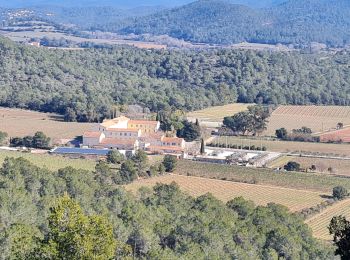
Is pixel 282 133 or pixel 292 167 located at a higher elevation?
pixel 282 133

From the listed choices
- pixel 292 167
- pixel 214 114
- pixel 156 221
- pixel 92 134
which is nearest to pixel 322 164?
pixel 292 167

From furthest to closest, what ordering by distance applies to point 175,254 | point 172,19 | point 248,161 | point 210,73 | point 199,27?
point 172,19 < point 199,27 < point 210,73 < point 248,161 < point 175,254

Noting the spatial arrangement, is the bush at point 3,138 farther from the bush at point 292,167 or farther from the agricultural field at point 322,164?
the bush at point 292,167

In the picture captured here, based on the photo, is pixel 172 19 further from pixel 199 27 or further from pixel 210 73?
pixel 210 73

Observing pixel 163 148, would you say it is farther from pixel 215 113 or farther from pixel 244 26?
pixel 244 26

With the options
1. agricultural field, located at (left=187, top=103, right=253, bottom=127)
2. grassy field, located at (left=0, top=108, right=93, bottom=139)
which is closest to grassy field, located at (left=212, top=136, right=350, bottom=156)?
agricultural field, located at (left=187, top=103, right=253, bottom=127)

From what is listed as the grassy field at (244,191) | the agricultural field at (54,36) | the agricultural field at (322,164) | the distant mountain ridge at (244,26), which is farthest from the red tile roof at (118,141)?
the distant mountain ridge at (244,26)

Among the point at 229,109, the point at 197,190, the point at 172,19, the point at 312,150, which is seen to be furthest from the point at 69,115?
the point at 172,19
